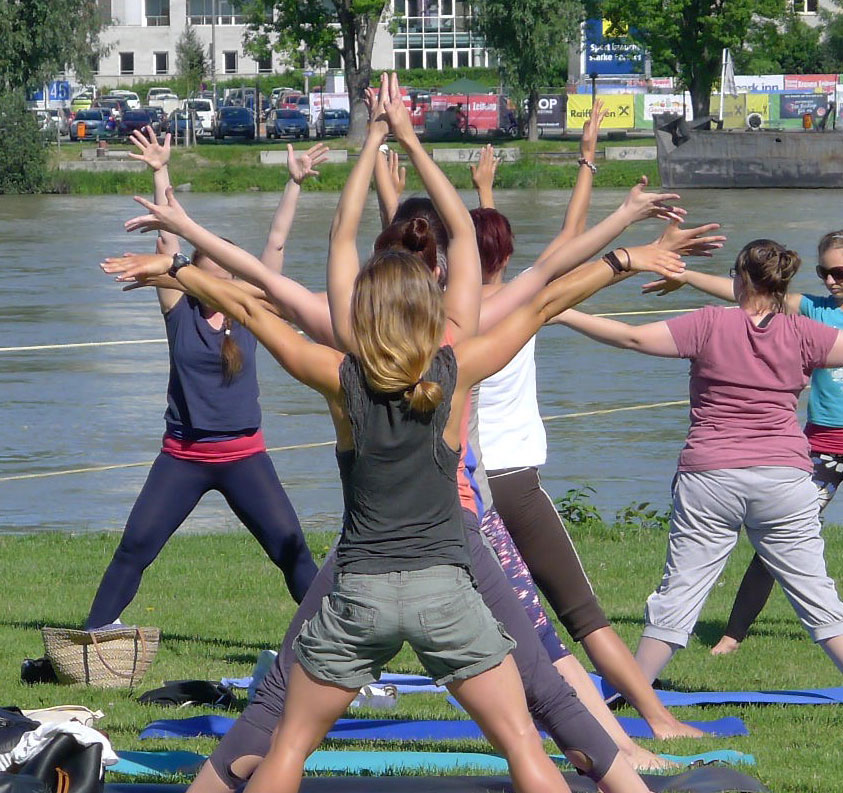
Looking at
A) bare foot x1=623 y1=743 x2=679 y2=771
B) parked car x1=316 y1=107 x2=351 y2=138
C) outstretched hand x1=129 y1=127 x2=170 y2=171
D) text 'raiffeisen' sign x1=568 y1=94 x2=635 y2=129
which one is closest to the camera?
bare foot x1=623 y1=743 x2=679 y2=771

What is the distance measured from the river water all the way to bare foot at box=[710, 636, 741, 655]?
374cm

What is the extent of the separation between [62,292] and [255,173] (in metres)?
28.9

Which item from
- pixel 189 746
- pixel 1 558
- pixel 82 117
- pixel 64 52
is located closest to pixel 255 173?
pixel 64 52

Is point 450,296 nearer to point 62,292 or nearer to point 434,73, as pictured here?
point 62,292

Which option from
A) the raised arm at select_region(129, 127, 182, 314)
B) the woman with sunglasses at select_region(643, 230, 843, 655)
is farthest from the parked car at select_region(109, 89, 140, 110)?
the raised arm at select_region(129, 127, 182, 314)

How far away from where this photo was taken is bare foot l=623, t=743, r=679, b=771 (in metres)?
5.04

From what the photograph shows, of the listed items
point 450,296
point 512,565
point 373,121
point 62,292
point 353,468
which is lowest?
point 62,292

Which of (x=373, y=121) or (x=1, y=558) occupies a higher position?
(x=373, y=121)

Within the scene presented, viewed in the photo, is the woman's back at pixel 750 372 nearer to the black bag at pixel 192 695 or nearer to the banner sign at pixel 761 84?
the black bag at pixel 192 695

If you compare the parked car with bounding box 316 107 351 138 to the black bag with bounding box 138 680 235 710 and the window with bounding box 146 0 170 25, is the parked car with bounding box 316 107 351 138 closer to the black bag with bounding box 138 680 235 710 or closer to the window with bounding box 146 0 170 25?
the window with bounding box 146 0 170 25

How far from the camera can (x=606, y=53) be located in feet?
260

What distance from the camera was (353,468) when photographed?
12.9ft

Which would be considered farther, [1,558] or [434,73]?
[434,73]

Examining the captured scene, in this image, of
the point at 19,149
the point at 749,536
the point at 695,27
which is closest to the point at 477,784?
the point at 749,536
